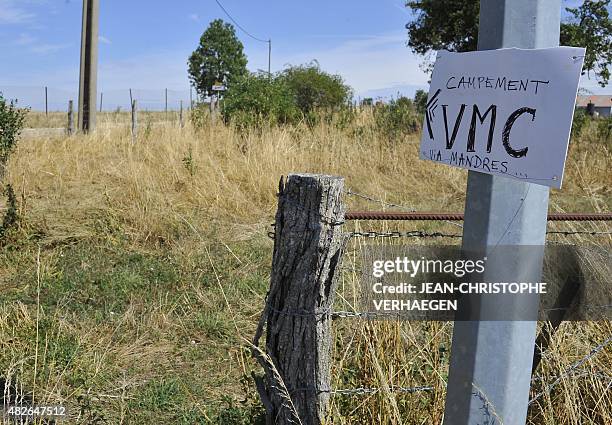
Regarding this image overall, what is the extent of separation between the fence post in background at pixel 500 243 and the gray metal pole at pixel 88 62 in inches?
452

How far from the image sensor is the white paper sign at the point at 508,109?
4.46 feet

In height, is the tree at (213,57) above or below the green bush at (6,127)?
above

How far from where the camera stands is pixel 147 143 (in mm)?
9562

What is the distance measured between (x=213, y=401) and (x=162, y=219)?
10.4ft

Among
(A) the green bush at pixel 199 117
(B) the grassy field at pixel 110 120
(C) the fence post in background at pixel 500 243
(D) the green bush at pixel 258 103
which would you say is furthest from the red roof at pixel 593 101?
(B) the grassy field at pixel 110 120

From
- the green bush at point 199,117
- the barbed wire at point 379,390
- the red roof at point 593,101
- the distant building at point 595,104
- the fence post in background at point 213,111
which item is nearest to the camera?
the barbed wire at point 379,390

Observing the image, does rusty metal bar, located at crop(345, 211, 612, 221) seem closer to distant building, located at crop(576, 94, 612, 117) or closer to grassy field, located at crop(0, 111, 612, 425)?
grassy field, located at crop(0, 111, 612, 425)

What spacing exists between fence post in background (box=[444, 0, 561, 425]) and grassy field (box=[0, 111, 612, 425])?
20.0 inches

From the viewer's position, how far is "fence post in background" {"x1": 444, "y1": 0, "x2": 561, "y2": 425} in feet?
4.74

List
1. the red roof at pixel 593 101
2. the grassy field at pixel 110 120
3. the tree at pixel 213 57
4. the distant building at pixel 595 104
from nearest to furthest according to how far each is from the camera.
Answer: the red roof at pixel 593 101
the grassy field at pixel 110 120
the distant building at pixel 595 104
the tree at pixel 213 57

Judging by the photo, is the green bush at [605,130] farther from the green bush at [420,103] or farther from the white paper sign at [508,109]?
the white paper sign at [508,109]

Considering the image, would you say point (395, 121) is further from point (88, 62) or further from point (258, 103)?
point (88, 62)

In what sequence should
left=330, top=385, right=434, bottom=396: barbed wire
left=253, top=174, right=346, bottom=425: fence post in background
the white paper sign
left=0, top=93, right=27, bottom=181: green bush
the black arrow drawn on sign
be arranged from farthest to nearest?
left=0, top=93, right=27, bottom=181: green bush, left=330, top=385, right=434, bottom=396: barbed wire, left=253, top=174, right=346, bottom=425: fence post in background, the black arrow drawn on sign, the white paper sign

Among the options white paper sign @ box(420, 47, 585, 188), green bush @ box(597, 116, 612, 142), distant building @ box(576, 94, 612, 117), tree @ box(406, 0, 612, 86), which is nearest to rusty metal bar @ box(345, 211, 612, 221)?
white paper sign @ box(420, 47, 585, 188)
